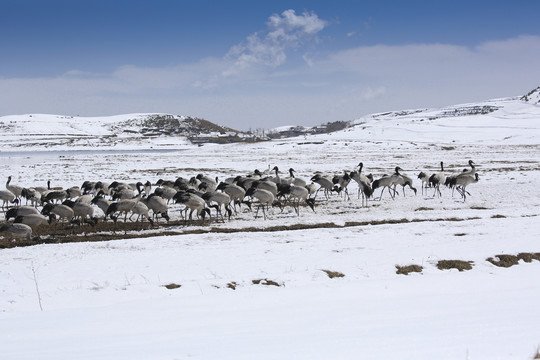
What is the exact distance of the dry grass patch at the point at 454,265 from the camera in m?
10.8

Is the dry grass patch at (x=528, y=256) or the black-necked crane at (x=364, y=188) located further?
the black-necked crane at (x=364, y=188)

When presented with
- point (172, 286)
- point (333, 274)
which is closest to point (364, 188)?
point (333, 274)

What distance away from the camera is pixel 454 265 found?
1085cm

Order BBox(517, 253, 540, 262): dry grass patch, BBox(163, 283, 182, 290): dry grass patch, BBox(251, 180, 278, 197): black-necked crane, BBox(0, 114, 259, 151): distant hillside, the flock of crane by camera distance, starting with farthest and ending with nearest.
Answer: BBox(0, 114, 259, 151): distant hillside, BBox(251, 180, 278, 197): black-necked crane, the flock of crane, BBox(517, 253, 540, 262): dry grass patch, BBox(163, 283, 182, 290): dry grass patch

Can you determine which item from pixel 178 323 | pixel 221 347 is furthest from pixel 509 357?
pixel 178 323

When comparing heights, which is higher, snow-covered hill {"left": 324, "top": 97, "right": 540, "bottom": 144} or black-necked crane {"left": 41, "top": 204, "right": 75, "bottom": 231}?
snow-covered hill {"left": 324, "top": 97, "right": 540, "bottom": 144}

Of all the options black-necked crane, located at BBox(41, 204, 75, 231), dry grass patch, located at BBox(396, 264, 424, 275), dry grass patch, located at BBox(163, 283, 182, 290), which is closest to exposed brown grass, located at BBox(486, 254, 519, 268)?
dry grass patch, located at BBox(396, 264, 424, 275)

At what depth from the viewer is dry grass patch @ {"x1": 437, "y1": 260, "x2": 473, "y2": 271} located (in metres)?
10.8

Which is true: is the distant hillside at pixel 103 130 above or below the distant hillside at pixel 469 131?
above

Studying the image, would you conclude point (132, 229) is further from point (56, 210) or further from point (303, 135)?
point (303, 135)

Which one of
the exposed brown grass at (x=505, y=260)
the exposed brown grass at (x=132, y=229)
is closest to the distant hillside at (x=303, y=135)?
the exposed brown grass at (x=132, y=229)

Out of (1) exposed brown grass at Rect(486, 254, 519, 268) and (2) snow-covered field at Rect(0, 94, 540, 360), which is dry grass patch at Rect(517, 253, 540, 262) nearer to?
(1) exposed brown grass at Rect(486, 254, 519, 268)

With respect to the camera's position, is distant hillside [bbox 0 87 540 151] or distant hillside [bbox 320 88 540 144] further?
distant hillside [bbox 0 87 540 151]

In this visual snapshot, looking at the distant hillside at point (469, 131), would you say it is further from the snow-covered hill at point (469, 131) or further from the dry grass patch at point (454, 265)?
the dry grass patch at point (454, 265)
